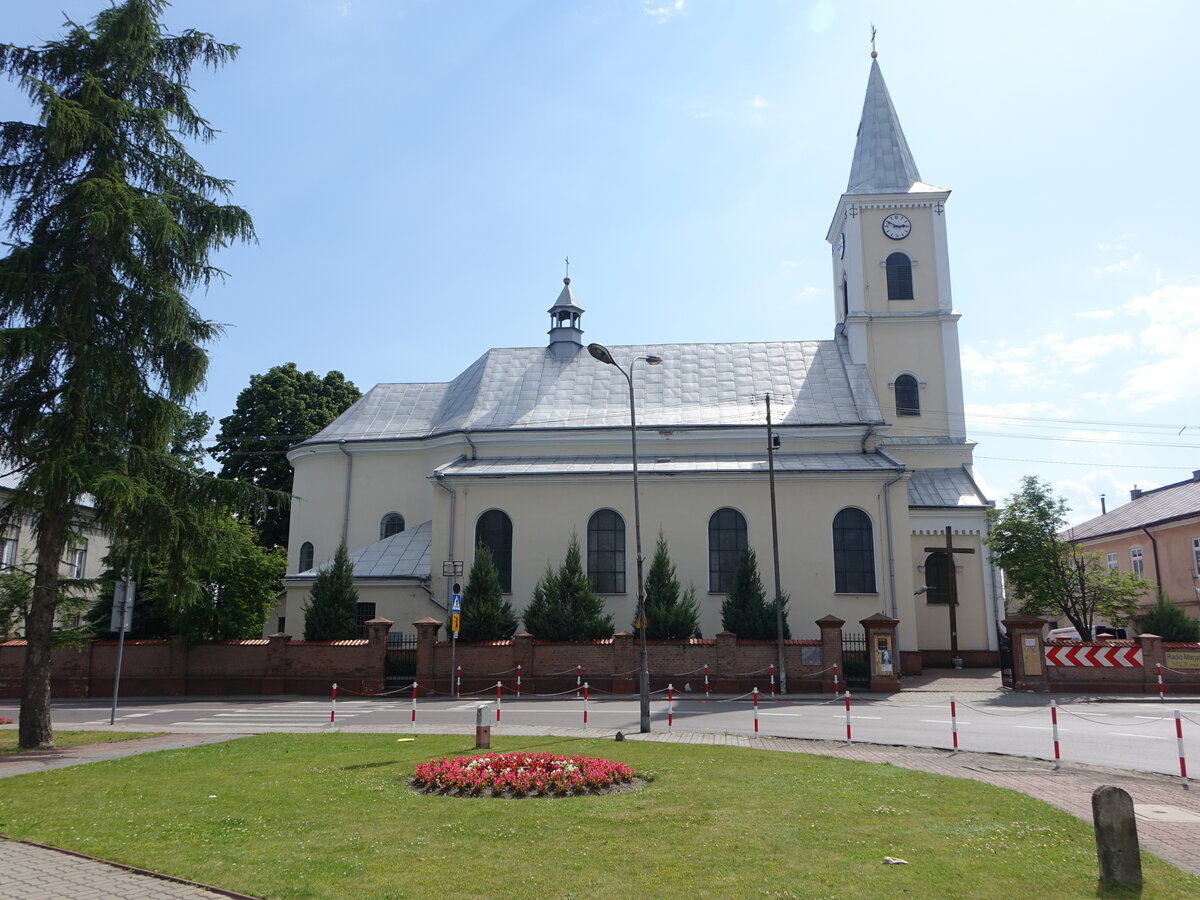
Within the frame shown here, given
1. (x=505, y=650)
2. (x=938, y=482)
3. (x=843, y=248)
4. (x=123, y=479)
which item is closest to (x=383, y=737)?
(x=123, y=479)

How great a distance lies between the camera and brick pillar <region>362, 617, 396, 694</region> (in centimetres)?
2581

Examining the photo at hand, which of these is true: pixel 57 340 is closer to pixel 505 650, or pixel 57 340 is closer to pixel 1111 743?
pixel 505 650

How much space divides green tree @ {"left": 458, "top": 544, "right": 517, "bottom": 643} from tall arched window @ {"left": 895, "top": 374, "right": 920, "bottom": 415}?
63.1 feet

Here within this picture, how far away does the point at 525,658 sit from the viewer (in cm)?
2597

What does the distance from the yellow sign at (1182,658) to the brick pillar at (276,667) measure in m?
26.0

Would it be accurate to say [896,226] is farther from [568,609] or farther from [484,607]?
[484,607]

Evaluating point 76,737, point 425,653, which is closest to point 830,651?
point 425,653

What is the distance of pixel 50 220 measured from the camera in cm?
1550

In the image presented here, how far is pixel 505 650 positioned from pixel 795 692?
872 centimetres

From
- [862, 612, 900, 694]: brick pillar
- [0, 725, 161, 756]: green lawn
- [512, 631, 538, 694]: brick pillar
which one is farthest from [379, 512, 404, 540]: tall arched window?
[862, 612, 900, 694]: brick pillar

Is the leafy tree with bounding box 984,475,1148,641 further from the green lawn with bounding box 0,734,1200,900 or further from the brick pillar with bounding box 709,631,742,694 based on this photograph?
the green lawn with bounding box 0,734,1200,900

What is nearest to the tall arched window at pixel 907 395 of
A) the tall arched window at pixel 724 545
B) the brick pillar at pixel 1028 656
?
the tall arched window at pixel 724 545

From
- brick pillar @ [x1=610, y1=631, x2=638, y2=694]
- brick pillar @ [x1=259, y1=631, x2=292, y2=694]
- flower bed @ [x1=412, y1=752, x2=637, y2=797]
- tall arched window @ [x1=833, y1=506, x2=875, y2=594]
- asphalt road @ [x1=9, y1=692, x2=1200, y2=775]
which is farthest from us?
tall arched window @ [x1=833, y1=506, x2=875, y2=594]

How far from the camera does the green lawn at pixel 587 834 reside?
632 cm
